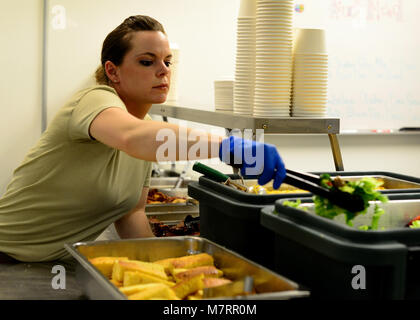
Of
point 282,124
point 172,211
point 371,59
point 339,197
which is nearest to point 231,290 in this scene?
point 339,197

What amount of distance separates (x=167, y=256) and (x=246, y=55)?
0.80 m

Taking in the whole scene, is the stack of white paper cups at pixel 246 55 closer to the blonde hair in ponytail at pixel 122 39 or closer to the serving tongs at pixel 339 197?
the blonde hair in ponytail at pixel 122 39

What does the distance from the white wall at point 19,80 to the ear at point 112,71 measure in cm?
220

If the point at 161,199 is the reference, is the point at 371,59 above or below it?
above

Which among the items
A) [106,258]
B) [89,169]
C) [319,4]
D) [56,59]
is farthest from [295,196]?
[319,4]

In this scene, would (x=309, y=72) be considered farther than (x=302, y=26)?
No

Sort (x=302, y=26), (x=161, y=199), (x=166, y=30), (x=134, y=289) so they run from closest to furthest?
(x=134, y=289), (x=161, y=199), (x=166, y=30), (x=302, y=26)

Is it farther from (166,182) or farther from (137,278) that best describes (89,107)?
(166,182)

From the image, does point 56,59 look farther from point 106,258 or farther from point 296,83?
point 106,258

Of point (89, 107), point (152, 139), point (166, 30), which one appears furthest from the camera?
point (166, 30)

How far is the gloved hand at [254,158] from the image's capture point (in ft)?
Result: 4.32

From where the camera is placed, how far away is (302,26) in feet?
14.4

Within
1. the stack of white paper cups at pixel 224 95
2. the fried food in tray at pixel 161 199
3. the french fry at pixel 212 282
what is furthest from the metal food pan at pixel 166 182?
the french fry at pixel 212 282

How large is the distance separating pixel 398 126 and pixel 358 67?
587 mm
